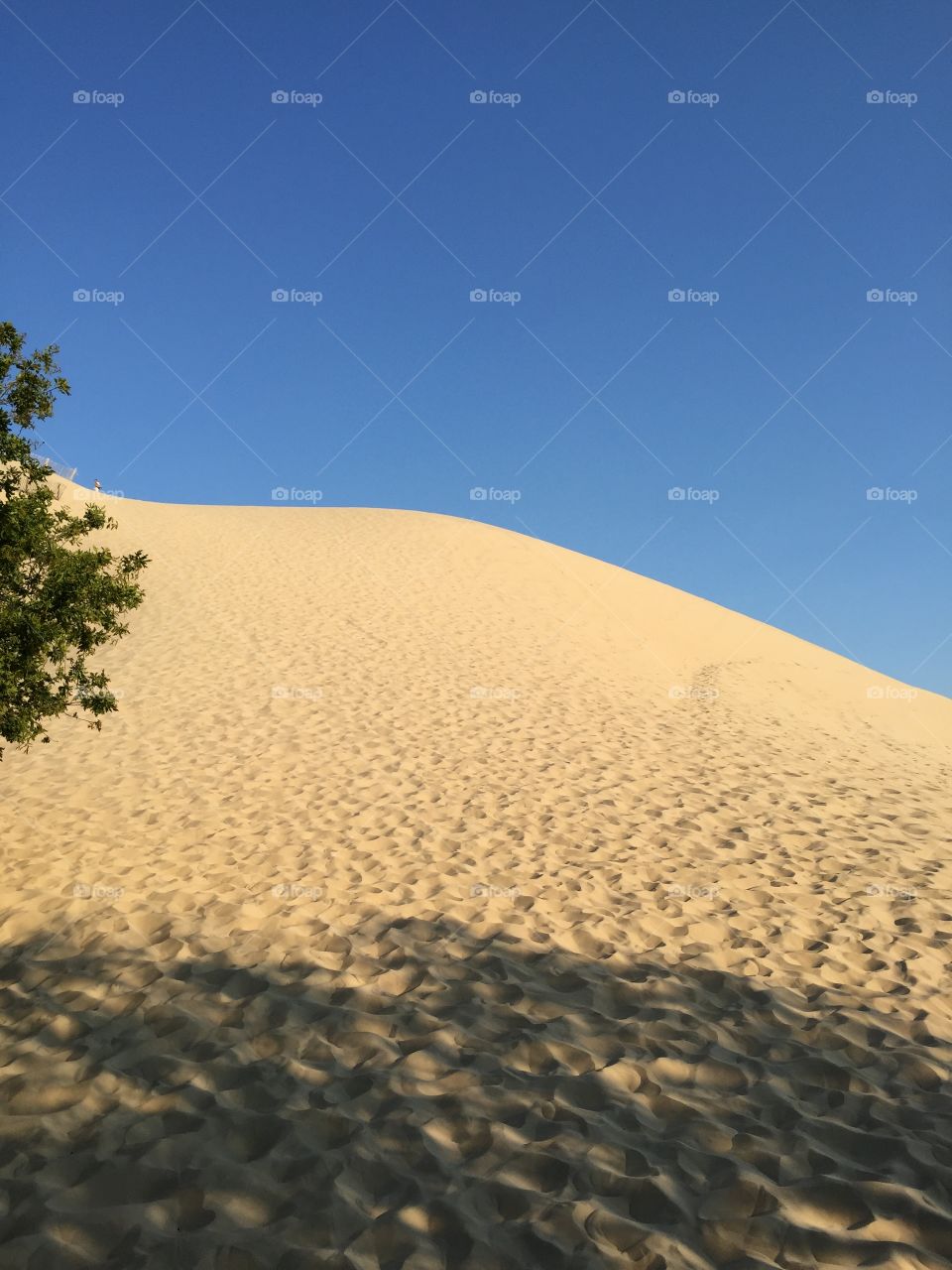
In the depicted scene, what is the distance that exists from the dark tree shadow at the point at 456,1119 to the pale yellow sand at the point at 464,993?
0.07ft

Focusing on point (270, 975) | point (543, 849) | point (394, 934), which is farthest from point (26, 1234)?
point (543, 849)

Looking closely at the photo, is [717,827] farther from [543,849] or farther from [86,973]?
[86,973]

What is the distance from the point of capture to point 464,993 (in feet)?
19.5

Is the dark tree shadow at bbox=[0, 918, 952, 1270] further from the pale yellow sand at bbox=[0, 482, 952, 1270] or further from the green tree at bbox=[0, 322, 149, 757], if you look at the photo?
the green tree at bbox=[0, 322, 149, 757]

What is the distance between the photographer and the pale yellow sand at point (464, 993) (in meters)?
3.76

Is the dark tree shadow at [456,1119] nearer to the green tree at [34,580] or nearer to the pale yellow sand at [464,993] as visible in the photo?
the pale yellow sand at [464,993]

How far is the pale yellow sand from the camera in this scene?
3.76 metres

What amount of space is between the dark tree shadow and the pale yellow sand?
21 millimetres

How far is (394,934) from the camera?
274 inches

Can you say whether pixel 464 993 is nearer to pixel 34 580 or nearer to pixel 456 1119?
pixel 456 1119

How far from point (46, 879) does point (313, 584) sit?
60.8 ft

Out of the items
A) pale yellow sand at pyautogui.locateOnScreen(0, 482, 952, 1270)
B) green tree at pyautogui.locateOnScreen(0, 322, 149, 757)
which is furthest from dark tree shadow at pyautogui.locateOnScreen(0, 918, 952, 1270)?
green tree at pyautogui.locateOnScreen(0, 322, 149, 757)

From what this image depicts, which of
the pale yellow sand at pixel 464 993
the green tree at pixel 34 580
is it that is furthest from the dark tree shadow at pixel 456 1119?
the green tree at pixel 34 580

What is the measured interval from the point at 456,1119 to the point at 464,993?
1520 millimetres
